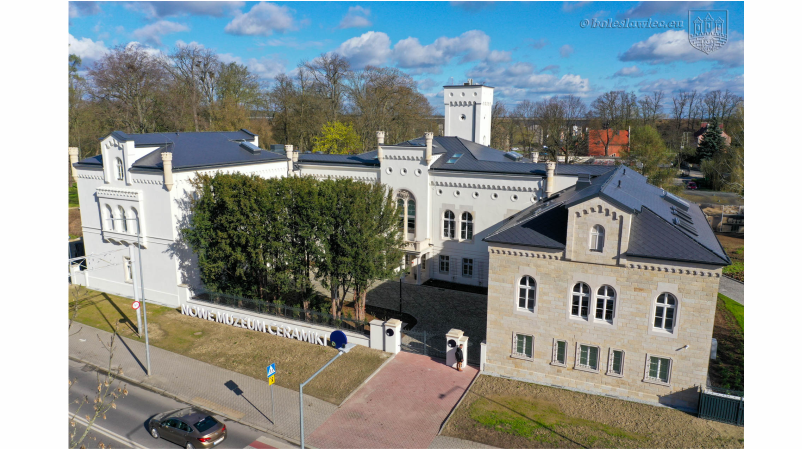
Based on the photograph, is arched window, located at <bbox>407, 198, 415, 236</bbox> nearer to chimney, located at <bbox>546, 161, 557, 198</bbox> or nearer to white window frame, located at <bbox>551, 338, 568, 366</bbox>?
chimney, located at <bbox>546, 161, 557, 198</bbox>

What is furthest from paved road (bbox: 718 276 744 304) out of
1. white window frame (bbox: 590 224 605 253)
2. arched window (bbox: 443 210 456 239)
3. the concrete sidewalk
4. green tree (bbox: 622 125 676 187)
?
the concrete sidewalk

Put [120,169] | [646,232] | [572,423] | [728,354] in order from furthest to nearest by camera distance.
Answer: [120,169] → [728,354] → [646,232] → [572,423]

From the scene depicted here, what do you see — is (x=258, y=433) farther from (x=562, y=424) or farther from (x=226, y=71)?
(x=226, y=71)

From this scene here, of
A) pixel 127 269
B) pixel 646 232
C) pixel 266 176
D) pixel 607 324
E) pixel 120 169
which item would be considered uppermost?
pixel 120 169

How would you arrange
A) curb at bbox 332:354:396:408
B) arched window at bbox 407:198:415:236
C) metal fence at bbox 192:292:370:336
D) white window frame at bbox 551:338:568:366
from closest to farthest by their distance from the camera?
curb at bbox 332:354:396:408
white window frame at bbox 551:338:568:366
metal fence at bbox 192:292:370:336
arched window at bbox 407:198:415:236

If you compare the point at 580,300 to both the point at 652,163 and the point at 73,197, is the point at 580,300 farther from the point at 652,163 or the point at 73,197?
the point at 73,197

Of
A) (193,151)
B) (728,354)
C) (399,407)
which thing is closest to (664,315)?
(728,354)

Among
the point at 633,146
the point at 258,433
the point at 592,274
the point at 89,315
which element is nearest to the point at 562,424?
the point at 592,274
